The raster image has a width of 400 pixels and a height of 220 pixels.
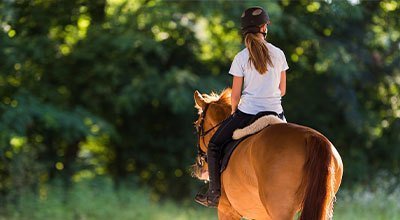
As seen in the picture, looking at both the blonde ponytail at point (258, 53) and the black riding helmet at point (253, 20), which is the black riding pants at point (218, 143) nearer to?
the blonde ponytail at point (258, 53)

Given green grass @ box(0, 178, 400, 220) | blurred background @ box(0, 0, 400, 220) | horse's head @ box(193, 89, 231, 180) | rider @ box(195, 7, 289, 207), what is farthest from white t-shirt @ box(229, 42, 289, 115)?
green grass @ box(0, 178, 400, 220)

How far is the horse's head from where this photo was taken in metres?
6.42

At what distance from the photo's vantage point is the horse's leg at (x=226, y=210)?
5969mm

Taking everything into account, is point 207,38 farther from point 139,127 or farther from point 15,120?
point 15,120

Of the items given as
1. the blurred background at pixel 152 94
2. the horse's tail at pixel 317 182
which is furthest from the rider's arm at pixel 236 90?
the blurred background at pixel 152 94

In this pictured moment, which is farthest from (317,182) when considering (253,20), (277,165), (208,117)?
(208,117)

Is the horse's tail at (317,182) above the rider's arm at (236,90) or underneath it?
above

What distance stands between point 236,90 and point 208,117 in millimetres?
788

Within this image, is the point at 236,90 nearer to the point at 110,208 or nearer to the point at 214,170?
the point at 214,170

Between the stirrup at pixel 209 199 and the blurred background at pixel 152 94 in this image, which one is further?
the blurred background at pixel 152 94

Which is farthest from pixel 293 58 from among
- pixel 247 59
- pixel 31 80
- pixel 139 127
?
pixel 247 59

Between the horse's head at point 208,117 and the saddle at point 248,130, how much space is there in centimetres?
58

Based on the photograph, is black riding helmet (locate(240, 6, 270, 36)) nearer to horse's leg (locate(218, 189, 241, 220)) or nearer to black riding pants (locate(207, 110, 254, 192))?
black riding pants (locate(207, 110, 254, 192))

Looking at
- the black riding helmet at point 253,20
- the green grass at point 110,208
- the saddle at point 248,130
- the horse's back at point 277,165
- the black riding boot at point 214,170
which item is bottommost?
the green grass at point 110,208
